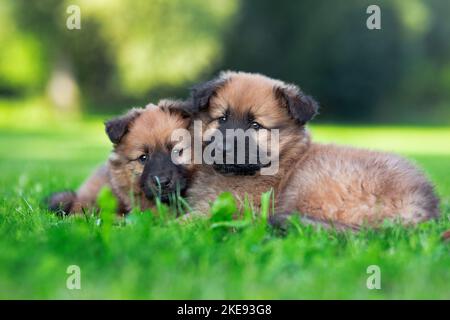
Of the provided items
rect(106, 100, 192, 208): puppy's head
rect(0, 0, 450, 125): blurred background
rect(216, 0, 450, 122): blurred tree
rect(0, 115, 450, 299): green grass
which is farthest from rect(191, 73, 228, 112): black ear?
rect(216, 0, 450, 122): blurred tree

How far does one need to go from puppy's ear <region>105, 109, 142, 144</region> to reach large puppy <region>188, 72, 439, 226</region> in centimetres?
56

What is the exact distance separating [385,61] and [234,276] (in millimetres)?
23742

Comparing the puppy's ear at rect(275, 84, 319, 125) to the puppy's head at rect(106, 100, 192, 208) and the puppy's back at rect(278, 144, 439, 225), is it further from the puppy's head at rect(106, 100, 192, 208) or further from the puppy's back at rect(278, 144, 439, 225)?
the puppy's head at rect(106, 100, 192, 208)

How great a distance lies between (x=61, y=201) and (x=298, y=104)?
1945mm

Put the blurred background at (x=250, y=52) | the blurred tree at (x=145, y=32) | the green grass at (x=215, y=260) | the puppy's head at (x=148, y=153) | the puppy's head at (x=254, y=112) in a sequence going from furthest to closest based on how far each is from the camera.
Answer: the blurred background at (x=250, y=52) → the blurred tree at (x=145, y=32) → the puppy's head at (x=148, y=153) → the puppy's head at (x=254, y=112) → the green grass at (x=215, y=260)

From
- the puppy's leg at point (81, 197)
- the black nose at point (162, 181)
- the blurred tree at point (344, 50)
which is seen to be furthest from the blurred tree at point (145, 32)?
the black nose at point (162, 181)

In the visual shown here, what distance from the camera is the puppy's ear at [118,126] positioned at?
185 inches

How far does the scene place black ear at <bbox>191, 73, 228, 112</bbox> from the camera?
14.2 ft

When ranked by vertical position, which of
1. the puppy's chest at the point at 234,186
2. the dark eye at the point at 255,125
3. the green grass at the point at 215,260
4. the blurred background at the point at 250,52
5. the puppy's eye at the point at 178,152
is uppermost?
the blurred background at the point at 250,52

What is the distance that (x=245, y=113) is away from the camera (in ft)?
13.8

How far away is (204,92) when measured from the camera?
4359mm

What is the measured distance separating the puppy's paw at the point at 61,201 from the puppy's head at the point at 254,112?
1.20 m

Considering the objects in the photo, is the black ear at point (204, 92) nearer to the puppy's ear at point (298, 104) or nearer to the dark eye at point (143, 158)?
the puppy's ear at point (298, 104)

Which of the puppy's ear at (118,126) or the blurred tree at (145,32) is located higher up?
the blurred tree at (145,32)
